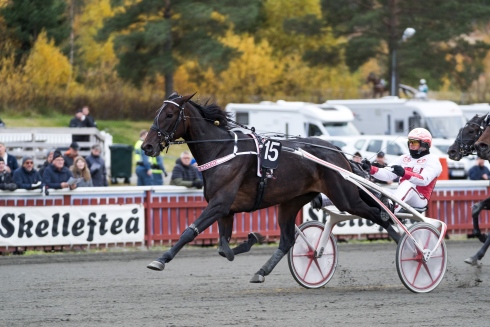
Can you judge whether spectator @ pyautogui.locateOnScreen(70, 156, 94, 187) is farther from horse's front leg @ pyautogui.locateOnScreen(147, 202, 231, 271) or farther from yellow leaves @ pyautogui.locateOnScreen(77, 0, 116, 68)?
yellow leaves @ pyautogui.locateOnScreen(77, 0, 116, 68)

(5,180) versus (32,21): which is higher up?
(32,21)

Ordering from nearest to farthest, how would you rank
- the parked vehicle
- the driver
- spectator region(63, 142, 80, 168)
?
the driver < spectator region(63, 142, 80, 168) < the parked vehicle

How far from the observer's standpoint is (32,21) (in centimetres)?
3438

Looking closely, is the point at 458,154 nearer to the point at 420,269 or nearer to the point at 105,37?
the point at 420,269

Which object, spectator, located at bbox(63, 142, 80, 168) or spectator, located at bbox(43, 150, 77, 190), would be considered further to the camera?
spectator, located at bbox(63, 142, 80, 168)

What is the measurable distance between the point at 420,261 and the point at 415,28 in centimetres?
3369

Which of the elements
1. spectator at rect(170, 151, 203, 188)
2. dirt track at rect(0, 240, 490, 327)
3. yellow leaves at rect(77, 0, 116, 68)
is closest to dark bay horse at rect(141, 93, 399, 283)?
dirt track at rect(0, 240, 490, 327)

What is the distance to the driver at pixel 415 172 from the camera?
10078 mm

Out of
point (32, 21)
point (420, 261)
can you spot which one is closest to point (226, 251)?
point (420, 261)

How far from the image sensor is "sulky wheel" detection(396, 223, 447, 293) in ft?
32.3

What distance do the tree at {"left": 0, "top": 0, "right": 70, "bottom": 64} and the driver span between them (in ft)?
74.5

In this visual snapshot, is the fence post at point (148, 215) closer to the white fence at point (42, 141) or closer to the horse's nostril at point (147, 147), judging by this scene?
the horse's nostril at point (147, 147)

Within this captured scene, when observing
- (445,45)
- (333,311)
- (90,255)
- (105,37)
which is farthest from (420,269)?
(445,45)

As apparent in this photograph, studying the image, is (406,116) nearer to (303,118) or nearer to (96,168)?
(303,118)
